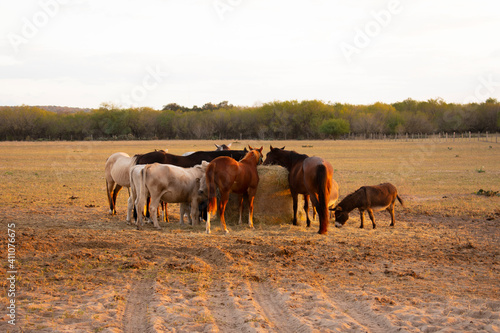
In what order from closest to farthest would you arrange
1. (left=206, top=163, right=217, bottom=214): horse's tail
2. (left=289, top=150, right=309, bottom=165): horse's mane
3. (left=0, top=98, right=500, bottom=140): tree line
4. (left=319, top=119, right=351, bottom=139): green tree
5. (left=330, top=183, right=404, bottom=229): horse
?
(left=206, top=163, right=217, bottom=214): horse's tail → (left=330, top=183, right=404, bottom=229): horse → (left=289, top=150, right=309, bottom=165): horse's mane → (left=319, top=119, right=351, bottom=139): green tree → (left=0, top=98, right=500, bottom=140): tree line

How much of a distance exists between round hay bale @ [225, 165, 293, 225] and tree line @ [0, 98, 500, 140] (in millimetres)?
71084

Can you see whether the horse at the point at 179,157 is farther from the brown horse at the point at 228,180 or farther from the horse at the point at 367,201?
the horse at the point at 367,201

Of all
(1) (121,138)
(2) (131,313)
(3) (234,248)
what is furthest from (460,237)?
(1) (121,138)

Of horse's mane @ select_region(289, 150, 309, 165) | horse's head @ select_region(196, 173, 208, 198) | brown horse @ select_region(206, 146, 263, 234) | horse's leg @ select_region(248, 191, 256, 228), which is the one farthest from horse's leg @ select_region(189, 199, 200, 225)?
horse's mane @ select_region(289, 150, 309, 165)

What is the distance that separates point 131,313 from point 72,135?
8856cm

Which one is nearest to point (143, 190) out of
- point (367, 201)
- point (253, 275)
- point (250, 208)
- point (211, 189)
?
point (211, 189)

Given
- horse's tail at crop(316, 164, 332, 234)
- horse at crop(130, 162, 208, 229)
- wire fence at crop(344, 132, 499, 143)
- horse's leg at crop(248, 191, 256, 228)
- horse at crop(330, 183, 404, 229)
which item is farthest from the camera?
wire fence at crop(344, 132, 499, 143)

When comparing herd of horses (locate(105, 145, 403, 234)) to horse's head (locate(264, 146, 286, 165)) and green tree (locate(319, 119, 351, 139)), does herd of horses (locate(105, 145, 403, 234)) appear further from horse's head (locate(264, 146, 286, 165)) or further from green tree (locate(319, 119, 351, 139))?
green tree (locate(319, 119, 351, 139))

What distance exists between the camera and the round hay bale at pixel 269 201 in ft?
39.3

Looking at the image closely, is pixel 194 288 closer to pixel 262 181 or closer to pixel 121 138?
pixel 262 181

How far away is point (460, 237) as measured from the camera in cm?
1024

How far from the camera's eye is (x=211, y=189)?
10.5 m

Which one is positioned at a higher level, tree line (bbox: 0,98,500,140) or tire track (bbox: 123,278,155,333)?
tree line (bbox: 0,98,500,140)

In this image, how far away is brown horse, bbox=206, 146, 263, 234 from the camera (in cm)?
1053
